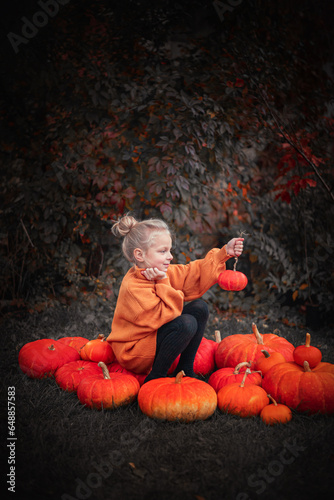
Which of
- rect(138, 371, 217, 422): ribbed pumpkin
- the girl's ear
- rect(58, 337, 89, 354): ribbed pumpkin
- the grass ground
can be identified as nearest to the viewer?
the grass ground

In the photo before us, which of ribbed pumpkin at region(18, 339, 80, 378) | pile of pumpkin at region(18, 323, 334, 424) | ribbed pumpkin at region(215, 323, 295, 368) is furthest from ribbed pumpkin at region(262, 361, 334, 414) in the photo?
ribbed pumpkin at region(18, 339, 80, 378)

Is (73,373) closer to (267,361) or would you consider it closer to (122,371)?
(122,371)

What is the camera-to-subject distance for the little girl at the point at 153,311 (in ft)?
7.70

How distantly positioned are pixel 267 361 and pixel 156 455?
0.93 meters

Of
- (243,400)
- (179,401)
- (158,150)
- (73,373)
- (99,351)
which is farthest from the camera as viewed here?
(158,150)

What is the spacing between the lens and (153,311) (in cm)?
236

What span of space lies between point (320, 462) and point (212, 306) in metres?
2.91

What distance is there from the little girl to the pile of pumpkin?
13 centimetres

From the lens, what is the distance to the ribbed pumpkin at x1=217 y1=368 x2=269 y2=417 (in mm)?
2121

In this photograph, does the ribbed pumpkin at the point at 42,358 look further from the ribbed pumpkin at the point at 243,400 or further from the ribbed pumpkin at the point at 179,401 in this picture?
the ribbed pumpkin at the point at 243,400

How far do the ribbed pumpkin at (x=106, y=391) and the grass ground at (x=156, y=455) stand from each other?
46mm

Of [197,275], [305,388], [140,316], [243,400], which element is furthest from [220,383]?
[197,275]

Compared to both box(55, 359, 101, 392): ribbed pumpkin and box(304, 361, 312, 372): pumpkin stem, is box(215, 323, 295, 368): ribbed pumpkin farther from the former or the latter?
box(55, 359, 101, 392): ribbed pumpkin

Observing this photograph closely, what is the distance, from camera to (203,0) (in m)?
3.59
